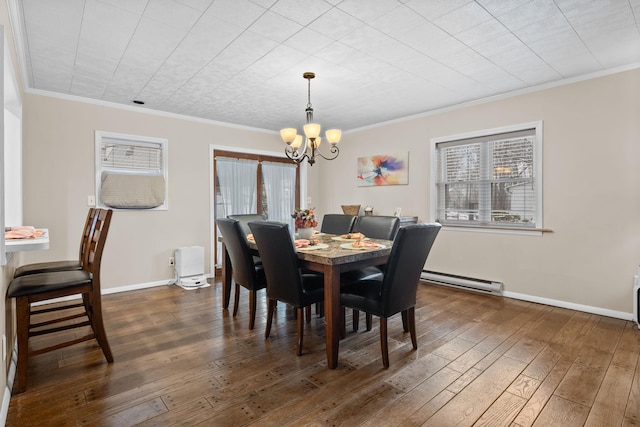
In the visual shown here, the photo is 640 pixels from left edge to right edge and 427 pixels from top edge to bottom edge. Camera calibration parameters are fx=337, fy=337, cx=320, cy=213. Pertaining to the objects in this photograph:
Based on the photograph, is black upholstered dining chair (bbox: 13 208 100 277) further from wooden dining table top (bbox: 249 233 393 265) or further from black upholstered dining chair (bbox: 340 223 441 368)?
black upholstered dining chair (bbox: 340 223 441 368)

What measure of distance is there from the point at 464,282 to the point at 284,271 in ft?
8.93

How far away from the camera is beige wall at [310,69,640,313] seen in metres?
3.10

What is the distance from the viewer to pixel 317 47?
Answer: 8.64ft

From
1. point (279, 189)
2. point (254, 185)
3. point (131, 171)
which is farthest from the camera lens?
point (279, 189)

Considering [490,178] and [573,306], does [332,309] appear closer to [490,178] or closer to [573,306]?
[573,306]

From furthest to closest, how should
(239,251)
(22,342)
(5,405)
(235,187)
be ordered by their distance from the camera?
(235,187) < (239,251) < (22,342) < (5,405)

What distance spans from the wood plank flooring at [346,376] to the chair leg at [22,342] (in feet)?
0.23

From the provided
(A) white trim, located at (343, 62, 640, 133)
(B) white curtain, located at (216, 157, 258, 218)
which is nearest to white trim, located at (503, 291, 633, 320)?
(A) white trim, located at (343, 62, 640, 133)

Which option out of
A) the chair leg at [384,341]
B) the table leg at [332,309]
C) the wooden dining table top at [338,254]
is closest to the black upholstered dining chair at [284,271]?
the wooden dining table top at [338,254]

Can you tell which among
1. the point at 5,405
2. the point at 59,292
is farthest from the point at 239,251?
the point at 5,405

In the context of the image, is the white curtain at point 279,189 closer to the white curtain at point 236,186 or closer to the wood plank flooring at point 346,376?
the white curtain at point 236,186

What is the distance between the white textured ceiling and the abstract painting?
1.05m

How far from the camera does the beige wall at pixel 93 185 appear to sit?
11.9 ft

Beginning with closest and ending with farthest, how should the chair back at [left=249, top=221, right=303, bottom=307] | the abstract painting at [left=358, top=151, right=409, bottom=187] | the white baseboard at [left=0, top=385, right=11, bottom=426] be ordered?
the white baseboard at [left=0, top=385, right=11, bottom=426] < the chair back at [left=249, top=221, right=303, bottom=307] < the abstract painting at [left=358, top=151, right=409, bottom=187]
